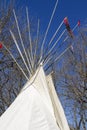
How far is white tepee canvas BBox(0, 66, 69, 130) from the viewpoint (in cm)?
562

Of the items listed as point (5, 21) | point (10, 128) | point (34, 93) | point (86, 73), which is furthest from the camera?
point (86, 73)

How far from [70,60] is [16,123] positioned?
12326mm

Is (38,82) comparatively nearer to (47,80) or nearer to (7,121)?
(47,80)

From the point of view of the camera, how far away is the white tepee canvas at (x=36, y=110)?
18.4 ft

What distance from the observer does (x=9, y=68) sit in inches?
621

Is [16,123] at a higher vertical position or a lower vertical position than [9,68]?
lower

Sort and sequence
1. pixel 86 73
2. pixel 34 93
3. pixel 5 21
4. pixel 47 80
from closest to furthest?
1. pixel 34 93
2. pixel 47 80
3. pixel 5 21
4. pixel 86 73

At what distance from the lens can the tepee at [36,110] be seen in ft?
18.4

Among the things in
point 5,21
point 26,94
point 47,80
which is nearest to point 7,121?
point 26,94

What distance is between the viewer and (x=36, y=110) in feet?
19.3

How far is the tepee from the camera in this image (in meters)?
5.62

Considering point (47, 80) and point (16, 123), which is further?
point (47, 80)

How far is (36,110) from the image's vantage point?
5.88 m

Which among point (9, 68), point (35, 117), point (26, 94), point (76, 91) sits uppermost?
point (9, 68)
